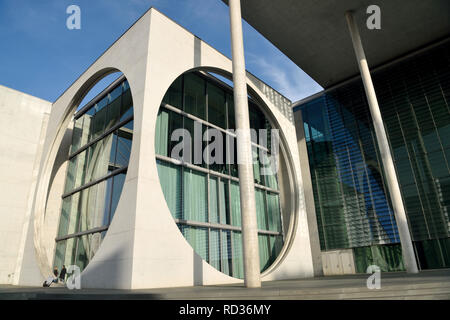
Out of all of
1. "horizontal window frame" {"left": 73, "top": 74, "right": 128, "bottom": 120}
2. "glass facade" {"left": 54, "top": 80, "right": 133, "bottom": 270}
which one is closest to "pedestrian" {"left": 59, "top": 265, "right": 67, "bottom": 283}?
"glass facade" {"left": 54, "top": 80, "right": 133, "bottom": 270}

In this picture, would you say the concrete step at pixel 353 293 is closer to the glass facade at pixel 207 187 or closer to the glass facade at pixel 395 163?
the glass facade at pixel 207 187

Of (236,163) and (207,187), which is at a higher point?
(236,163)

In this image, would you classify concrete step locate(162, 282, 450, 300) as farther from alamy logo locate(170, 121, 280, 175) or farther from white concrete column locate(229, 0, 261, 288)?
alamy logo locate(170, 121, 280, 175)

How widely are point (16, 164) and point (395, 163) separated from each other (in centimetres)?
1894

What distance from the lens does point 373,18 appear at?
1416cm

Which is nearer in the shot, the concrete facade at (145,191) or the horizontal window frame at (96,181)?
the concrete facade at (145,191)

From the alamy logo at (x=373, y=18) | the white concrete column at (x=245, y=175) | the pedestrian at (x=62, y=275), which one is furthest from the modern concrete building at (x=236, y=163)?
the pedestrian at (x=62, y=275)

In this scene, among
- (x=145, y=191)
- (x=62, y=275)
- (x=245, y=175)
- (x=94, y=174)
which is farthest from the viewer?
(x=94, y=174)

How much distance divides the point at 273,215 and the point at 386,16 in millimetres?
10731

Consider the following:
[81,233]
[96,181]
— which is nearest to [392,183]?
[96,181]

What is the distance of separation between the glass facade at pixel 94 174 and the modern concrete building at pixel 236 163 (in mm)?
94

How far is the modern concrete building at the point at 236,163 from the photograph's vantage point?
351 inches

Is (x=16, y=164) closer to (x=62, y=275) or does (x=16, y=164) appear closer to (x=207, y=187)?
(x=62, y=275)

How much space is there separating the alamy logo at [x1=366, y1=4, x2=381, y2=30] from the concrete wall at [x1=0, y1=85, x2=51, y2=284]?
680 inches
